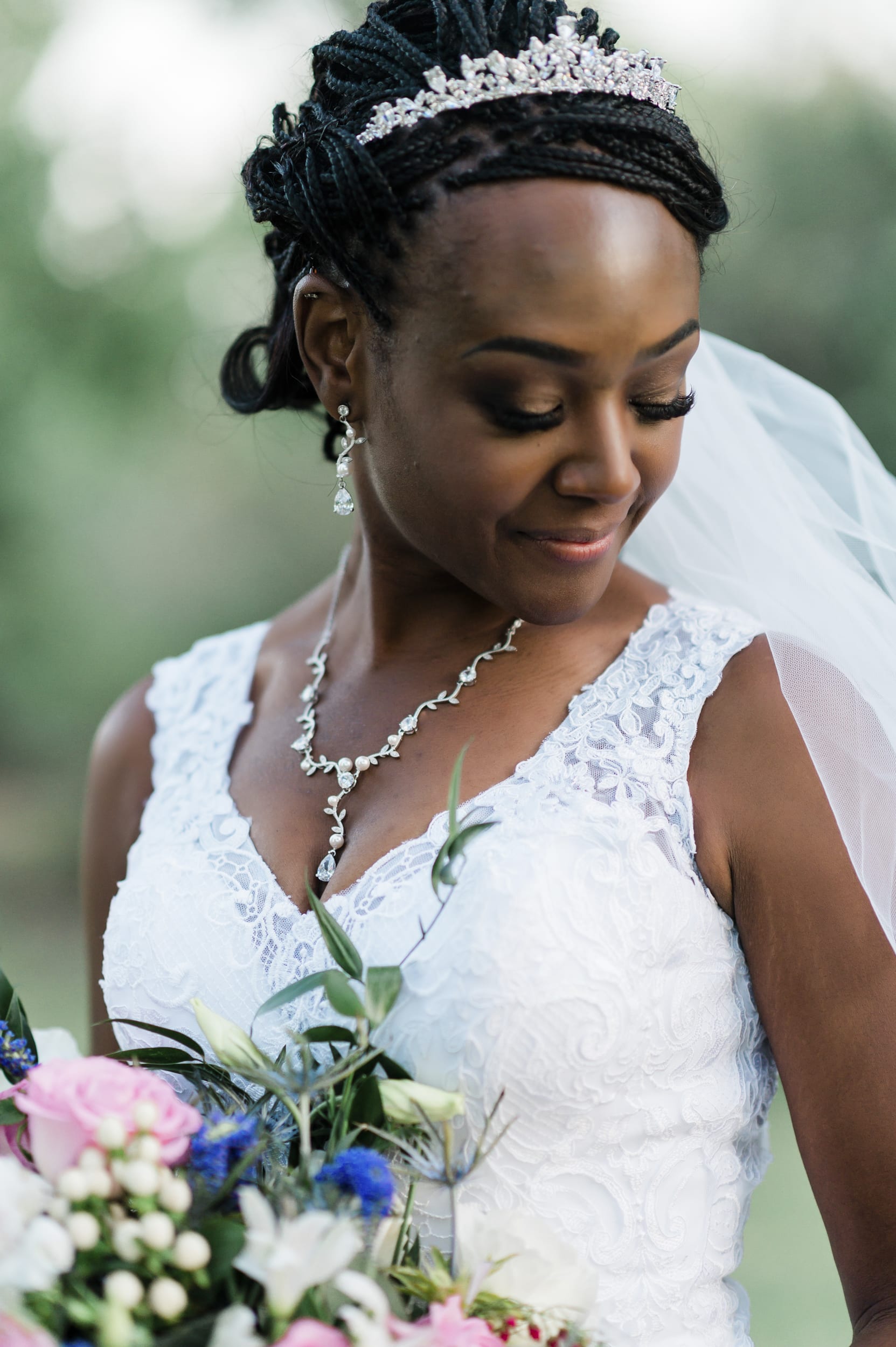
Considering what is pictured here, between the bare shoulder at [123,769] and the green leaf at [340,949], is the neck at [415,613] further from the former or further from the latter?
the green leaf at [340,949]

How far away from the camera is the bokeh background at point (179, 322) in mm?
5836

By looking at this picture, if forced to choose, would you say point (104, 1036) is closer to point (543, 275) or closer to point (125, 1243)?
point (125, 1243)

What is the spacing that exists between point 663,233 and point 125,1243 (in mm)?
1458

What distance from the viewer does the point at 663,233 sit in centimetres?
184

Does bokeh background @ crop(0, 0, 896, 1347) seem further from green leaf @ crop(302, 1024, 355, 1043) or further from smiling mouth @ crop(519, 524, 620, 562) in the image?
green leaf @ crop(302, 1024, 355, 1043)

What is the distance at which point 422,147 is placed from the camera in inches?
73.6

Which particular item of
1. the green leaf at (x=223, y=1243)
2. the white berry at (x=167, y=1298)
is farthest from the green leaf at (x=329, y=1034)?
the white berry at (x=167, y=1298)

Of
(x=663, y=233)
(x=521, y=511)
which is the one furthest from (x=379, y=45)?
(x=521, y=511)

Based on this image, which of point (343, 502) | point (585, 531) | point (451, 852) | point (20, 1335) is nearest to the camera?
point (20, 1335)

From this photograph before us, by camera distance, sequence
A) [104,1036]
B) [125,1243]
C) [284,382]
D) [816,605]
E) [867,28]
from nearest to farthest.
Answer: [125,1243] < [816,605] < [284,382] < [104,1036] < [867,28]

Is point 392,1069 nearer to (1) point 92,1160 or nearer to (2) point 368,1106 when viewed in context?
(2) point 368,1106

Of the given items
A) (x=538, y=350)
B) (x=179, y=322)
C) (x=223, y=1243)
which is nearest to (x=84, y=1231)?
(x=223, y=1243)

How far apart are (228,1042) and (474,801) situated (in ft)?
1.90

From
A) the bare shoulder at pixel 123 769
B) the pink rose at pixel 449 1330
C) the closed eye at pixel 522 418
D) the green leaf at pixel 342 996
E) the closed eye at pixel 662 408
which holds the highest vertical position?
the closed eye at pixel 522 418
